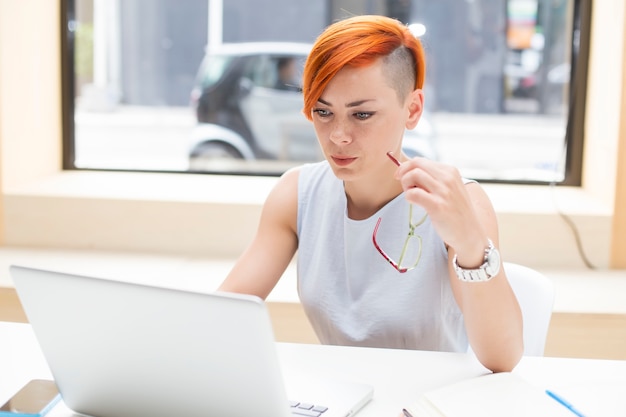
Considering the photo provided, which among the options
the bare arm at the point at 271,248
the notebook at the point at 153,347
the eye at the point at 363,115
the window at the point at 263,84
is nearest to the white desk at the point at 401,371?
the notebook at the point at 153,347

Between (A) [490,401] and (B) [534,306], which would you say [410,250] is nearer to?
(B) [534,306]

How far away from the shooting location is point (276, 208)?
1801mm

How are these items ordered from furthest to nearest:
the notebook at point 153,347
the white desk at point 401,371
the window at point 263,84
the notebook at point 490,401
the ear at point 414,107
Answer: the window at point 263,84
the ear at point 414,107
the white desk at point 401,371
the notebook at point 490,401
the notebook at point 153,347

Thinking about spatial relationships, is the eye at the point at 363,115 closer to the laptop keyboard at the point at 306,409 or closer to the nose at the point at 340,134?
the nose at the point at 340,134

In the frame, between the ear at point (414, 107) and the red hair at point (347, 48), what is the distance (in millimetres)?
99

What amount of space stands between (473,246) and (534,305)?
0.43 meters

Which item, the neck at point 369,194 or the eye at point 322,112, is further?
the neck at point 369,194

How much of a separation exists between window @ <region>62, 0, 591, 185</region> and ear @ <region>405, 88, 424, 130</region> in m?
1.56

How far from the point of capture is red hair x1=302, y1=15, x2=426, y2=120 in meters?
1.48

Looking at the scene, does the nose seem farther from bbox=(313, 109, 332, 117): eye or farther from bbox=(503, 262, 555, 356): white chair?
bbox=(503, 262, 555, 356): white chair

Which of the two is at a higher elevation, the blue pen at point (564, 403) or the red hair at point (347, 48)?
the red hair at point (347, 48)

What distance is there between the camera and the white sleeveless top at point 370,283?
1621 millimetres

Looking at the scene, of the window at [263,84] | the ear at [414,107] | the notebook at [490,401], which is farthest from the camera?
the window at [263,84]

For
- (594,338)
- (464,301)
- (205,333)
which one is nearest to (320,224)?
(464,301)
